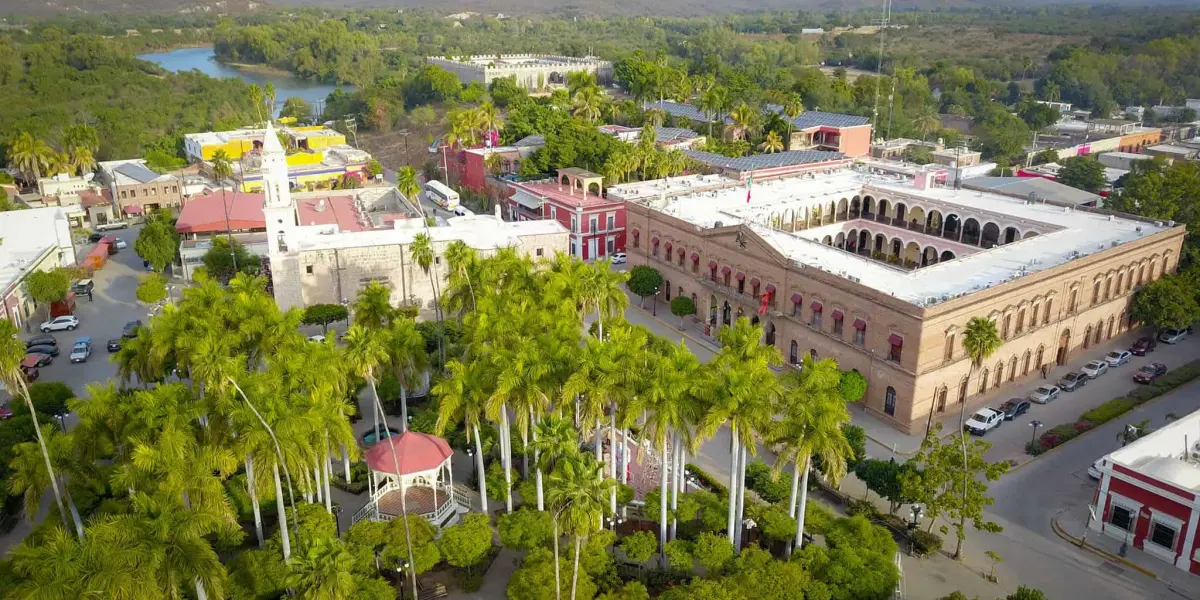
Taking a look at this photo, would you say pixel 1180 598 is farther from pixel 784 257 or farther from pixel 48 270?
pixel 48 270

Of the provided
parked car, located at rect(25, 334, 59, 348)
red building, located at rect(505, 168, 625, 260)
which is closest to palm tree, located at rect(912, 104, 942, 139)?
red building, located at rect(505, 168, 625, 260)

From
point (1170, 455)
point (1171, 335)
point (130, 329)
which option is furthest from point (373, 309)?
point (1171, 335)

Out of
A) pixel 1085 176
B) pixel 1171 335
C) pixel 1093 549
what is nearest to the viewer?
pixel 1093 549

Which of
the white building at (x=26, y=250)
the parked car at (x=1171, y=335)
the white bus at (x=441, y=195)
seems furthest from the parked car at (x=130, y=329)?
the parked car at (x=1171, y=335)

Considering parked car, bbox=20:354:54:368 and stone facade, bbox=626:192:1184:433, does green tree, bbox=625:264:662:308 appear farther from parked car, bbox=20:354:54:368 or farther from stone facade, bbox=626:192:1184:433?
parked car, bbox=20:354:54:368

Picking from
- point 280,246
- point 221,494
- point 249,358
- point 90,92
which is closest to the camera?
point 221,494

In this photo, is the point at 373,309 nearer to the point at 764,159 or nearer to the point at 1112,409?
the point at 1112,409

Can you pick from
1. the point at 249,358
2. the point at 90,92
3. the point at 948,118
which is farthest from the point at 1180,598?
the point at 90,92

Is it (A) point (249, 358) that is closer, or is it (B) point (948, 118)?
(A) point (249, 358)
